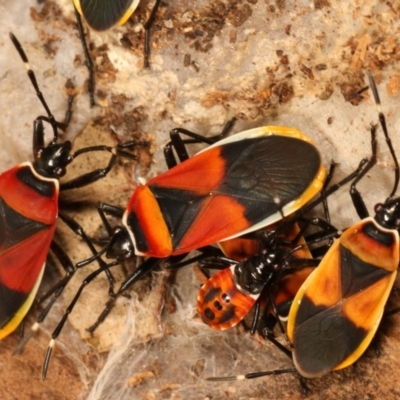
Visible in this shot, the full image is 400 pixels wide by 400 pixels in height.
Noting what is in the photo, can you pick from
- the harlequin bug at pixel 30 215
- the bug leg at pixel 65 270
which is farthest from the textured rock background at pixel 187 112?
the harlequin bug at pixel 30 215

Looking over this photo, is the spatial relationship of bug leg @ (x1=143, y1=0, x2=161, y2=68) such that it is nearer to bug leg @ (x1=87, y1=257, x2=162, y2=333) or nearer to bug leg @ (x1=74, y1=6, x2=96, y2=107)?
bug leg @ (x1=74, y1=6, x2=96, y2=107)

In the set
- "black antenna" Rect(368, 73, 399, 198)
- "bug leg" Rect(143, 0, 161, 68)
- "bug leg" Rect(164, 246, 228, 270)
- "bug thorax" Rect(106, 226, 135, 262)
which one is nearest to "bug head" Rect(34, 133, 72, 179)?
"bug thorax" Rect(106, 226, 135, 262)

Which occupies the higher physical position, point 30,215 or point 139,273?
point 30,215

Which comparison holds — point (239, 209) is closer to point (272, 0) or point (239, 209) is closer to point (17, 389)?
point (272, 0)

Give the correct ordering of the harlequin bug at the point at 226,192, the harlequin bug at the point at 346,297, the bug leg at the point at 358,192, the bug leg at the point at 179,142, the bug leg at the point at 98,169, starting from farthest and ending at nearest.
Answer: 1. the bug leg at the point at 98,169
2. the bug leg at the point at 179,142
3. the bug leg at the point at 358,192
4. the harlequin bug at the point at 226,192
5. the harlequin bug at the point at 346,297

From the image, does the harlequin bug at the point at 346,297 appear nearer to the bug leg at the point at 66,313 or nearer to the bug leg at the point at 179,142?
the bug leg at the point at 179,142

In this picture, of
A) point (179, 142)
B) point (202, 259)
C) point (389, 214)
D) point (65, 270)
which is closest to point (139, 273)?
point (202, 259)

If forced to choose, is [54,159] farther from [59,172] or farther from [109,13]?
[109,13]
